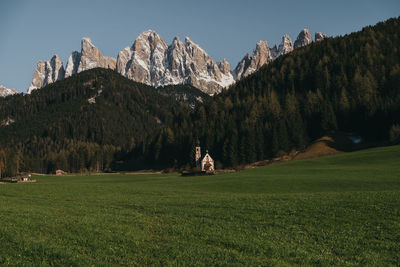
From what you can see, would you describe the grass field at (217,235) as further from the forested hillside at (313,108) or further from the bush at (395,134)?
the forested hillside at (313,108)

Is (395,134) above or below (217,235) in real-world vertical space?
above

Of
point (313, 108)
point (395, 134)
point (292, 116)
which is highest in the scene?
point (313, 108)

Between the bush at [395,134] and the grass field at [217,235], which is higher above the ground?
the bush at [395,134]

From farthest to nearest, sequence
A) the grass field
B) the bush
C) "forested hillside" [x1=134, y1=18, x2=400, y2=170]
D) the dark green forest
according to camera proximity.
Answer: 1. the dark green forest
2. "forested hillside" [x1=134, y1=18, x2=400, y2=170]
3. the bush
4. the grass field

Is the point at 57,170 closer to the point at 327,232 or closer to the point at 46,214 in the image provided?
the point at 46,214

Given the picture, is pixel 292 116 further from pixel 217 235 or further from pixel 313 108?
pixel 217 235

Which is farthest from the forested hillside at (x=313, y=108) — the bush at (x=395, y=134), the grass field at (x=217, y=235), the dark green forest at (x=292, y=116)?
the grass field at (x=217, y=235)

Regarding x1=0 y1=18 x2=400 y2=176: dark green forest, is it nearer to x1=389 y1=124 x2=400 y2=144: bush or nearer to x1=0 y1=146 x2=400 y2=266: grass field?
x1=389 y1=124 x2=400 y2=144: bush

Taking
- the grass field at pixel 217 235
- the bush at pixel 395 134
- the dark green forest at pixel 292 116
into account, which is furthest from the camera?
the dark green forest at pixel 292 116

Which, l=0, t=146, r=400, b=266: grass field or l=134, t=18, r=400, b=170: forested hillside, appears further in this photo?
l=134, t=18, r=400, b=170: forested hillside

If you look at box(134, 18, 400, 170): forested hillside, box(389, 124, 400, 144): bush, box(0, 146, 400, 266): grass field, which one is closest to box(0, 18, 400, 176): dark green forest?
box(134, 18, 400, 170): forested hillside

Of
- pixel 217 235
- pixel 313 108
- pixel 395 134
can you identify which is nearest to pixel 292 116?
pixel 313 108

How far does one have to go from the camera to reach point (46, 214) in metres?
23.2

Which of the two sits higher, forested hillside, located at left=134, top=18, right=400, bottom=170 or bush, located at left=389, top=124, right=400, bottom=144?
forested hillside, located at left=134, top=18, right=400, bottom=170
